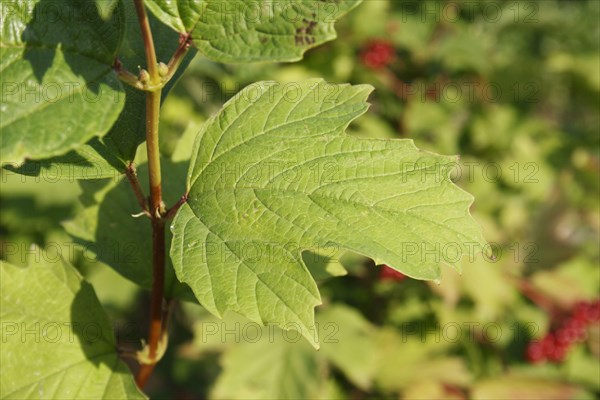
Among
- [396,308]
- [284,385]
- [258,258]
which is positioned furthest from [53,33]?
[396,308]

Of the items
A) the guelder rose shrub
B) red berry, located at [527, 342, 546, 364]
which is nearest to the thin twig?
the guelder rose shrub

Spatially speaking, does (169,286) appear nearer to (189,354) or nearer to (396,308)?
(189,354)

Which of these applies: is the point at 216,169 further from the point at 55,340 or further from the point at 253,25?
the point at 55,340

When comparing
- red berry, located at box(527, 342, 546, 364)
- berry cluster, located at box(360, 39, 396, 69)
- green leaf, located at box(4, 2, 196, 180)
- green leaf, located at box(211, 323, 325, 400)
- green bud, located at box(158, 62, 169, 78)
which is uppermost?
green bud, located at box(158, 62, 169, 78)

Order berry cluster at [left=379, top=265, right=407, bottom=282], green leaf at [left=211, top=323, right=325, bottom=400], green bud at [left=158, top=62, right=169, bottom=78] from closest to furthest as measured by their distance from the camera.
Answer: green bud at [left=158, top=62, right=169, bottom=78] → green leaf at [left=211, top=323, right=325, bottom=400] → berry cluster at [left=379, top=265, right=407, bottom=282]

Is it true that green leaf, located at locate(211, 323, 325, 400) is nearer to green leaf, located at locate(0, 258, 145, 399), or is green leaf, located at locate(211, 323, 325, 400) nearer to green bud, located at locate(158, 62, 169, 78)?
green leaf, located at locate(0, 258, 145, 399)

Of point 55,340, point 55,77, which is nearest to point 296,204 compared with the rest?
point 55,77
